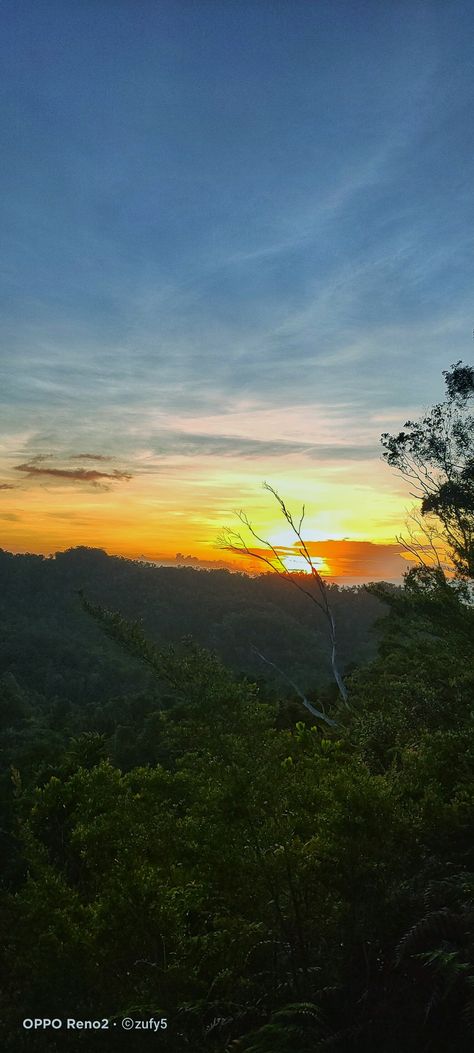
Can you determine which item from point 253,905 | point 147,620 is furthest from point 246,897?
point 147,620

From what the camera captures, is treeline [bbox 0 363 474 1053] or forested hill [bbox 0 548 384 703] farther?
forested hill [bbox 0 548 384 703]

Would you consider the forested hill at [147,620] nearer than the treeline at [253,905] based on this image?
No

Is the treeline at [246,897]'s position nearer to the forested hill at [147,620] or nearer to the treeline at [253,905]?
the treeline at [253,905]

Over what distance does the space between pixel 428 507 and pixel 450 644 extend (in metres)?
6.43

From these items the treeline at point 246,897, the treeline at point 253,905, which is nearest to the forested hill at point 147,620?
the treeline at point 246,897

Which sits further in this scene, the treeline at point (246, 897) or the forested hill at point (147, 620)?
the forested hill at point (147, 620)

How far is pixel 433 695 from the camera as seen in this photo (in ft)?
35.2

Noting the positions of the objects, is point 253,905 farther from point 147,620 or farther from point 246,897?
point 147,620

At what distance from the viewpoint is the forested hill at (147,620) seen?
79.1m

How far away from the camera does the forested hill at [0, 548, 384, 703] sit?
7912 cm

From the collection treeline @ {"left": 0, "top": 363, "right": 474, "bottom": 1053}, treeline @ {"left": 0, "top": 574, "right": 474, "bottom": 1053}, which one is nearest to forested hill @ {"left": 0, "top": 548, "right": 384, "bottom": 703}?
treeline @ {"left": 0, "top": 363, "right": 474, "bottom": 1053}

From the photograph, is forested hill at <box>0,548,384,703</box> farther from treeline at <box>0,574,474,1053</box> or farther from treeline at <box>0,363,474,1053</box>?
treeline at <box>0,574,474,1053</box>

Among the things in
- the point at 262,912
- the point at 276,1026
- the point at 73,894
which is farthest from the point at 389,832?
the point at 73,894

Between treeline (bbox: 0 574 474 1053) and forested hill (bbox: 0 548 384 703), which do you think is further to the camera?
forested hill (bbox: 0 548 384 703)
